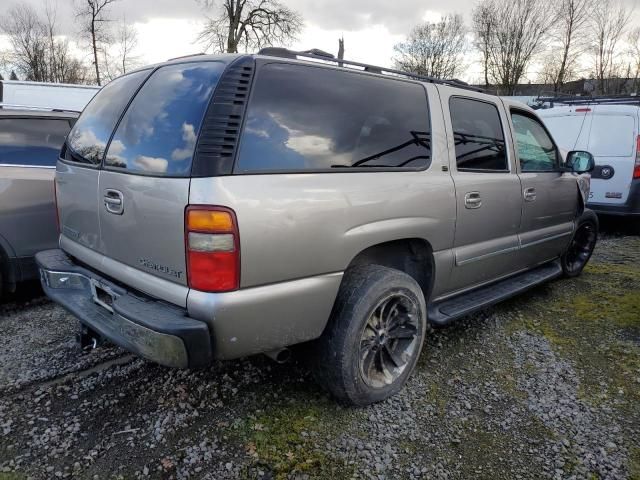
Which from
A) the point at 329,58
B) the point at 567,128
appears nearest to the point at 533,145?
the point at 329,58

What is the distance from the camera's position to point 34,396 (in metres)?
2.62

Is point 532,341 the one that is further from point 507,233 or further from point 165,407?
point 165,407

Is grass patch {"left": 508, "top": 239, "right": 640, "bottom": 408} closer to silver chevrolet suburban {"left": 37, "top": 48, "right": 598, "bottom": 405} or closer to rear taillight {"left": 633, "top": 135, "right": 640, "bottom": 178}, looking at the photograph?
silver chevrolet suburban {"left": 37, "top": 48, "right": 598, "bottom": 405}

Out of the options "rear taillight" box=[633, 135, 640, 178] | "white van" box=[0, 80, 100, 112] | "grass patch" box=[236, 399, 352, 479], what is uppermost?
"white van" box=[0, 80, 100, 112]

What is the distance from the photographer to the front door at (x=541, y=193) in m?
3.66

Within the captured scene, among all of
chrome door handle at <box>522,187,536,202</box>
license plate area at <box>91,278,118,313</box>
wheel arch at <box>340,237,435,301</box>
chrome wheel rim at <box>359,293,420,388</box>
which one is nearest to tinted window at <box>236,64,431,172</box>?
wheel arch at <box>340,237,435,301</box>

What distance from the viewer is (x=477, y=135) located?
10.6 feet

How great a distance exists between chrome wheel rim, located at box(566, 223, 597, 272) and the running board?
2.34 feet

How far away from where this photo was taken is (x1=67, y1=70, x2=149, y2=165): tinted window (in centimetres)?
251

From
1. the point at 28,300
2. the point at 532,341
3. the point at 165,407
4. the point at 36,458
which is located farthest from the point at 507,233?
the point at 28,300

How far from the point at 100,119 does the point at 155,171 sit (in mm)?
899

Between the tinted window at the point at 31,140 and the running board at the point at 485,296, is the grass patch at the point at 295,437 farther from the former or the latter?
the tinted window at the point at 31,140

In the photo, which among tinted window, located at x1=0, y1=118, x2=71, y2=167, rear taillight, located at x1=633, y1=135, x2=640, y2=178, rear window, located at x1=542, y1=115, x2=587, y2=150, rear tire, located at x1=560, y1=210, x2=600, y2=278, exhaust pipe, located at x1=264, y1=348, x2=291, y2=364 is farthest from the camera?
rear window, located at x1=542, y1=115, x2=587, y2=150

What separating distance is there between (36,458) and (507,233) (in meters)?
3.24
